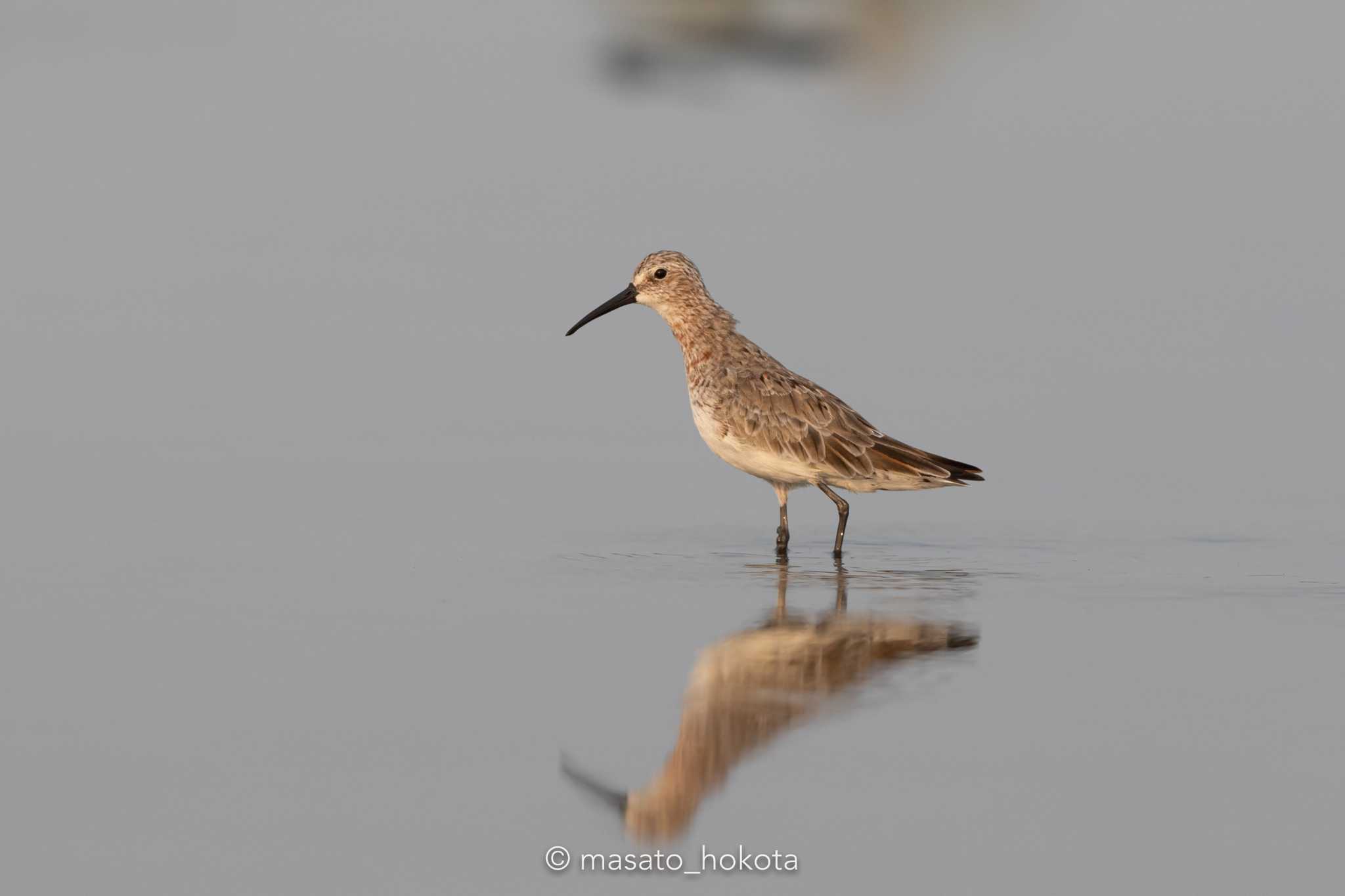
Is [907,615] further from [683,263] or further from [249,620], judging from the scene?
[683,263]

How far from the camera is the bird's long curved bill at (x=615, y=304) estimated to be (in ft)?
50.2

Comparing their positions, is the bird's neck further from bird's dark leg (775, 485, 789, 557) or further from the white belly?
bird's dark leg (775, 485, 789, 557)

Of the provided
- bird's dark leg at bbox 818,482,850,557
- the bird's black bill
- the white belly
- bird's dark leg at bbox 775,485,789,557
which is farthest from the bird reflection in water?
the white belly

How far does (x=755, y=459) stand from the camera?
1373cm

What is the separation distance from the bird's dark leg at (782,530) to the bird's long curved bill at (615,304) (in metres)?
2.19

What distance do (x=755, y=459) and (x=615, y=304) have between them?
233cm

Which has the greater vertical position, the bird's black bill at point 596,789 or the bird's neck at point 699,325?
the bird's neck at point 699,325

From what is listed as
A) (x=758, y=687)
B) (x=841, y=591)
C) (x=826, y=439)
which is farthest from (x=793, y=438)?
(x=758, y=687)

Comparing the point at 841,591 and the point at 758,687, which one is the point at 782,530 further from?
the point at 758,687

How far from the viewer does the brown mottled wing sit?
13562 millimetres

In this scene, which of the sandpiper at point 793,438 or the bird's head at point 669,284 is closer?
the sandpiper at point 793,438

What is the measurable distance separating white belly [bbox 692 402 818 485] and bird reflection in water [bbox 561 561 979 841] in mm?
2149

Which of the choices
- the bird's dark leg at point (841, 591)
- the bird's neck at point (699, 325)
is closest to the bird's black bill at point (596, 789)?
the bird's dark leg at point (841, 591)

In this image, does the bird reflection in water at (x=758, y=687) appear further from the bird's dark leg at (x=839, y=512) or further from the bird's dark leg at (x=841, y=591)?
the bird's dark leg at (x=839, y=512)
